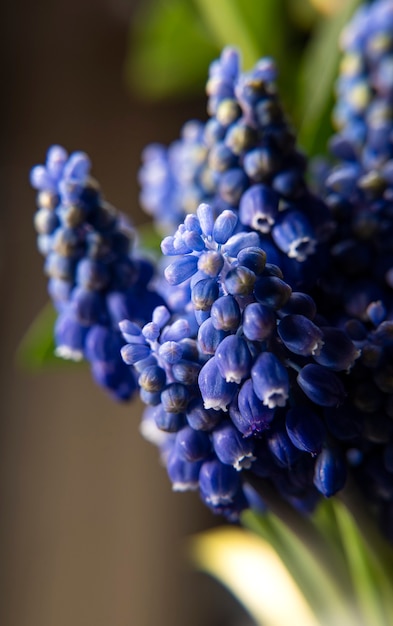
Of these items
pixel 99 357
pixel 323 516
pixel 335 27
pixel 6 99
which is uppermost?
pixel 6 99

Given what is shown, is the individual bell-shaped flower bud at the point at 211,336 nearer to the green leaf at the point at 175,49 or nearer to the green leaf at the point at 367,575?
the green leaf at the point at 367,575

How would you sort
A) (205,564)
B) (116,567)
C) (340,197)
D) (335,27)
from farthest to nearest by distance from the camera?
(116,567) → (205,564) → (335,27) → (340,197)

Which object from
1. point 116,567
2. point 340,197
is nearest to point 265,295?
point 340,197

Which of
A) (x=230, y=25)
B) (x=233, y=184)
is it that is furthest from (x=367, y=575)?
(x=230, y=25)

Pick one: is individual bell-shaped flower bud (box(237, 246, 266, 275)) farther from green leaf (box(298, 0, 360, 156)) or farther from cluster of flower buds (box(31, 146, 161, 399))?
green leaf (box(298, 0, 360, 156))

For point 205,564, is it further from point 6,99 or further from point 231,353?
point 6,99

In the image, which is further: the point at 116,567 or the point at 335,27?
the point at 116,567

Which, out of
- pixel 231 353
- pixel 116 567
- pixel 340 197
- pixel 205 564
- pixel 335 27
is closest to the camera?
pixel 231 353

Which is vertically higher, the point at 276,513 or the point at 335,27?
the point at 335,27
